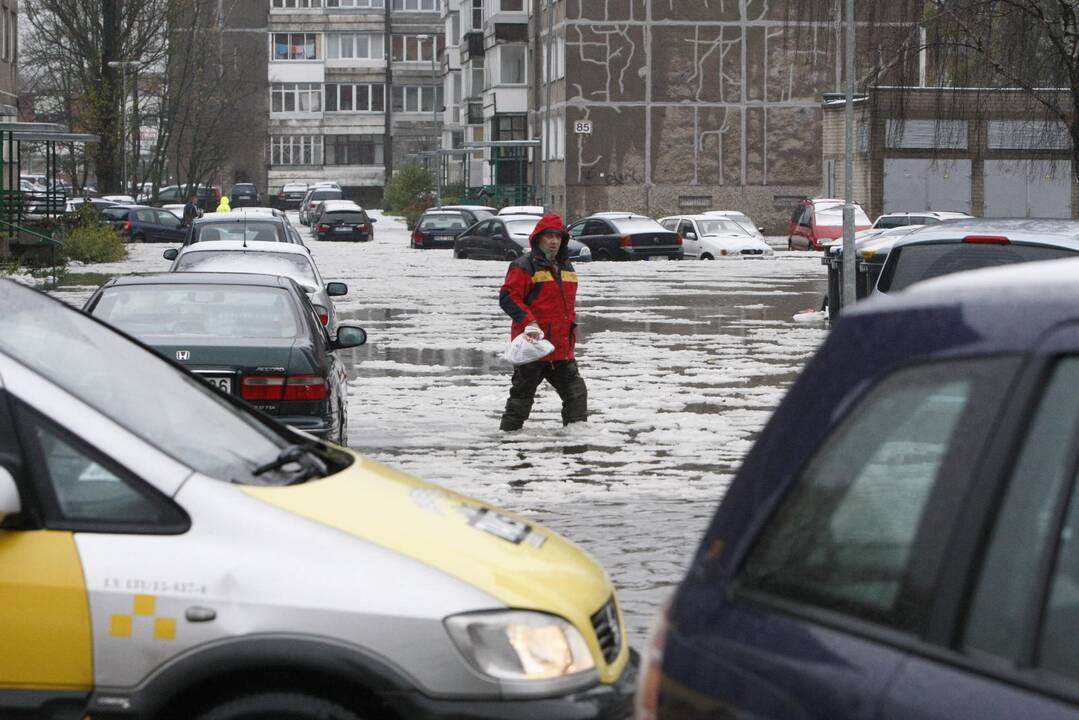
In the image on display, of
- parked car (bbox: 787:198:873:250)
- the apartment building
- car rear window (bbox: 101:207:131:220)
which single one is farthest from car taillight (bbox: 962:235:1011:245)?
the apartment building

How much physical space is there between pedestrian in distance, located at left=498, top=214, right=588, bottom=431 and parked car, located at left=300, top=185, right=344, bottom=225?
68.5 meters

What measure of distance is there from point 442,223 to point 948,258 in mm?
47249

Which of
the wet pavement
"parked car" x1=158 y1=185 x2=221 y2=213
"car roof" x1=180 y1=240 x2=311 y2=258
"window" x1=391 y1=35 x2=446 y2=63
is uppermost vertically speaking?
"window" x1=391 y1=35 x2=446 y2=63

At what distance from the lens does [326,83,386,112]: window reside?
409 ft

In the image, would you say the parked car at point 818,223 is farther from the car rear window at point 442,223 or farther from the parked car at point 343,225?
the parked car at point 343,225

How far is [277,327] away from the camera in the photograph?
38.0 feet

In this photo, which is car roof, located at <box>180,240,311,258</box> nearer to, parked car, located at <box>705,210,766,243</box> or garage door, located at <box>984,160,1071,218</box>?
parked car, located at <box>705,210,766,243</box>

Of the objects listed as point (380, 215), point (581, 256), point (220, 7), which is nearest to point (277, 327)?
point (581, 256)

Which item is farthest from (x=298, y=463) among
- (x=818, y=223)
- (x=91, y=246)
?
(x=818, y=223)

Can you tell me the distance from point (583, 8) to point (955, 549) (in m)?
70.8

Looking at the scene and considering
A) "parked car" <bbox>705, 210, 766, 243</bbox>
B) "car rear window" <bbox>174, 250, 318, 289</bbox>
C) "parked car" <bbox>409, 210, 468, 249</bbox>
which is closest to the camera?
"car rear window" <bbox>174, 250, 318, 289</bbox>

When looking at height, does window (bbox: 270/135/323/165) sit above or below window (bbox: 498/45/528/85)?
below

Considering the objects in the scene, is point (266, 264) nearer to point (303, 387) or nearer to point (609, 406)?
point (609, 406)

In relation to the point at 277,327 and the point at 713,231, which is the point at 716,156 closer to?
the point at 713,231
